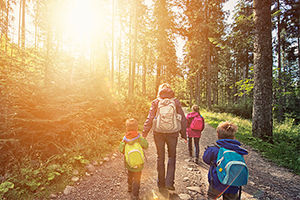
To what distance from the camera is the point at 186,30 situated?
808 inches

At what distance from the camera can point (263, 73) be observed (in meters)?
7.23

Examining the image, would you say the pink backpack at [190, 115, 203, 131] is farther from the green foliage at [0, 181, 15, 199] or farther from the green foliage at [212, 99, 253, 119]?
the green foliage at [212, 99, 253, 119]

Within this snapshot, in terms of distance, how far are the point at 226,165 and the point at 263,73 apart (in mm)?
7157

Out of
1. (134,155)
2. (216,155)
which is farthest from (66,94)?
(216,155)

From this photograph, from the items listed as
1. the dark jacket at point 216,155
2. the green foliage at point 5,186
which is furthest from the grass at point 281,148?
the green foliage at point 5,186

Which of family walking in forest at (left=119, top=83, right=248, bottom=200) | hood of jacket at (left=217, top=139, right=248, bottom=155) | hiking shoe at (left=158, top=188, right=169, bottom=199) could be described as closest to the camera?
hood of jacket at (left=217, top=139, right=248, bottom=155)

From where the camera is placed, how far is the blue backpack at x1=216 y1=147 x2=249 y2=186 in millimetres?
2090

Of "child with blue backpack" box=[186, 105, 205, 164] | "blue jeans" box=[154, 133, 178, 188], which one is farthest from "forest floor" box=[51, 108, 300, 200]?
"child with blue backpack" box=[186, 105, 205, 164]

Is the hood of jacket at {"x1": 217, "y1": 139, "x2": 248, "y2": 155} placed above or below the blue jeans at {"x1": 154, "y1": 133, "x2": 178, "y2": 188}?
above

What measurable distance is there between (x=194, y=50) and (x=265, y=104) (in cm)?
1493

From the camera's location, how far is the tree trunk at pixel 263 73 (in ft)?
23.4

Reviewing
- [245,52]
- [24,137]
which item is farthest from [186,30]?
[24,137]

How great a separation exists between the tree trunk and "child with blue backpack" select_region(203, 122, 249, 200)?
6.25 meters

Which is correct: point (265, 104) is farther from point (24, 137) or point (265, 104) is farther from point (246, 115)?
point (246, 115)
